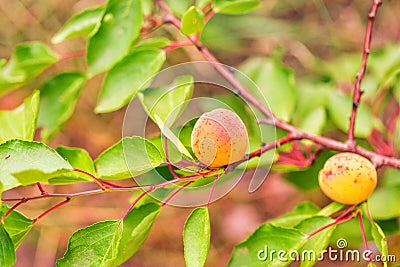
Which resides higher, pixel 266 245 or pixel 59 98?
pixel 59 98

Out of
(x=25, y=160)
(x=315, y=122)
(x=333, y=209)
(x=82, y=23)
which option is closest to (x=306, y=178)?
(x=315, y=122)

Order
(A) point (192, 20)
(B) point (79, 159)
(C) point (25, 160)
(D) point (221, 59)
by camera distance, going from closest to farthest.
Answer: (C) point (25, 160) → (B) point (79, 159) → (A) point (192, 20) → (D) point (221, 59)

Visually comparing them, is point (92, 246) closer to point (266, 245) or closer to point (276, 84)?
point (266, 245)

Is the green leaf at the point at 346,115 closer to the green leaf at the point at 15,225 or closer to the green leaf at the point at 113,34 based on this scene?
the green leaf at the point at 113,34

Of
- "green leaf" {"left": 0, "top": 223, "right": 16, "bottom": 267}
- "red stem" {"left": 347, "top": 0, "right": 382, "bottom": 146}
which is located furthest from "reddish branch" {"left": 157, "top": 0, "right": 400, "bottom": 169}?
"green leaf" {"left": 0, "top": 223, "right": 16, "bottom": 267}

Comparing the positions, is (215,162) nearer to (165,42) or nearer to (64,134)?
(165,42)

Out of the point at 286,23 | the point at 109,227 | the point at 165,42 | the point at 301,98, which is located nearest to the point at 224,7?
the point at 165,42
